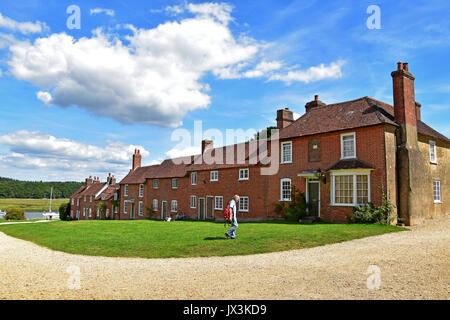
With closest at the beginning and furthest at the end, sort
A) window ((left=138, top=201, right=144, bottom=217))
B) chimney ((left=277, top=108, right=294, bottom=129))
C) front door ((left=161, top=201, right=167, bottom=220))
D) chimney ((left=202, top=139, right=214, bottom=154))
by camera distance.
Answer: chimney ((left=277, top=108, right=294, bottom=129)) < chimney ((left=202, top=139, right=214, bottom=154)) < front door ((left=161, top=201, right=167, bottom=220)) < window ((left=138, top=201, right=144, bottom=217))

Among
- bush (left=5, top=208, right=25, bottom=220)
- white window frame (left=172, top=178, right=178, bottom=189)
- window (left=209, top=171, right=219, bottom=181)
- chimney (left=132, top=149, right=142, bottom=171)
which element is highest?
chimney (left=132, top=149, right=142, bottom=171)

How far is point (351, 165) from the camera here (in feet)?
66.2

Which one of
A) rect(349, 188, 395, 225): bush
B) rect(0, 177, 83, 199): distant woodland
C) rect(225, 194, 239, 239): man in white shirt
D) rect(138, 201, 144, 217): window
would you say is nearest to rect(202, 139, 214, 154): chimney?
rect(138, 201, 144, 217): window

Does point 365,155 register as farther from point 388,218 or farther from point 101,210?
point 101,210

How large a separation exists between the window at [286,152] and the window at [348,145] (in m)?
4.42

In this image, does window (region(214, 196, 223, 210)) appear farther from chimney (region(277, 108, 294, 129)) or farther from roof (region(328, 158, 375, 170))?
roof (region(328, 158, 375, 170))

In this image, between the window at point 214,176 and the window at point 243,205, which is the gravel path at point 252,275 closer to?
the window at point 243,205

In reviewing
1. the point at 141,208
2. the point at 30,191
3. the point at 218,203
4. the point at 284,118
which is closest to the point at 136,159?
the point at 141,208

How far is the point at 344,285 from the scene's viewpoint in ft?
24.0

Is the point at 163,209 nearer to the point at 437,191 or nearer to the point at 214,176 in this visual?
the point at 214,176

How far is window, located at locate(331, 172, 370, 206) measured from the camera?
19797 millimetres

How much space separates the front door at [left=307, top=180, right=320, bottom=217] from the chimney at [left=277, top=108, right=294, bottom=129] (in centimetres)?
752

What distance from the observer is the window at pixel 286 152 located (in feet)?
81.7
